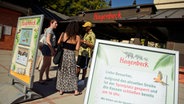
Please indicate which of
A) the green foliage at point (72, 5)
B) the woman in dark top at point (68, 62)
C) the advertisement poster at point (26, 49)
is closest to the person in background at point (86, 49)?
the woman in dark top at point (68, 62)

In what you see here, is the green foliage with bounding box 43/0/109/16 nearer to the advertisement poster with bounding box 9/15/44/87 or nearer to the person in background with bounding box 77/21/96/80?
the person in background with bounding box 77/21/96/80

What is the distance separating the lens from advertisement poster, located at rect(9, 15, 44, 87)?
11.0 feet

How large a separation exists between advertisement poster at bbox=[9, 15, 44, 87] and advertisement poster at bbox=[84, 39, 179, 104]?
1491 mm

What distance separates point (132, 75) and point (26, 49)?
2267 mm

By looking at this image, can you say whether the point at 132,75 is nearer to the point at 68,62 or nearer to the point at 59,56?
the point at 68,62

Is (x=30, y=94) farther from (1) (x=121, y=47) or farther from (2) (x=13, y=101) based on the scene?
(1) (x=121, y=47)

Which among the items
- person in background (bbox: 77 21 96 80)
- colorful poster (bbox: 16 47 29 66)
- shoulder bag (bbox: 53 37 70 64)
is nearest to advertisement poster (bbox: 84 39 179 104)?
colorful poster (bbox: 16 47 29 66)

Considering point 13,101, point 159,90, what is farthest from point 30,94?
point 159,90

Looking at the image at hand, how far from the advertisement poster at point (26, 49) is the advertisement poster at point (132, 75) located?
1.49 metres

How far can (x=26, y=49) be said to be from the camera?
142 inches

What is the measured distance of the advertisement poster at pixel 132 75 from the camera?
7.29 ft

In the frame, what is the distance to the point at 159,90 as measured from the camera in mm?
2219

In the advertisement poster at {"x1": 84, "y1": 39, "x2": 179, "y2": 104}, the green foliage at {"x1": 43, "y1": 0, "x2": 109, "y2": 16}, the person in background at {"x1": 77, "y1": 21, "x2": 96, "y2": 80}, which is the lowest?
the advertisement poster at {"x1": 84, "y1": 39, "x2": 179, "y2": 104}

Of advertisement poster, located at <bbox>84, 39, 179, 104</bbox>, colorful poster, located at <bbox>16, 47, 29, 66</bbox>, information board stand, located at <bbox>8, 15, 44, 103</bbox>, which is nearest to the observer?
advertisement poster, located at <bbox>84, 39, 179, 104</bbox>
